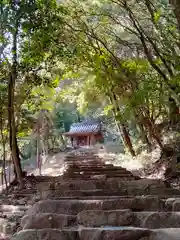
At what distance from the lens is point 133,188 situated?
4578mm

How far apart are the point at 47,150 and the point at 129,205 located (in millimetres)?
21052

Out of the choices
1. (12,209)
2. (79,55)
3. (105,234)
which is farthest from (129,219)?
(79,55)

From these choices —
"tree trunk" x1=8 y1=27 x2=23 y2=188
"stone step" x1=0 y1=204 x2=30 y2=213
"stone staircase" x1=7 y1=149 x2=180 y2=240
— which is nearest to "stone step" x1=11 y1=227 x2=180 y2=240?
"stone staircase" x1=7 y1=149 x2=180 y2=240

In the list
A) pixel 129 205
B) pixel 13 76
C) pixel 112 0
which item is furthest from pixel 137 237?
pixel 112 0

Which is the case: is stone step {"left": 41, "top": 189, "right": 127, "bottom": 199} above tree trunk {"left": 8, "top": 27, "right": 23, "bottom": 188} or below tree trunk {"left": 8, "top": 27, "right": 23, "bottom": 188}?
below

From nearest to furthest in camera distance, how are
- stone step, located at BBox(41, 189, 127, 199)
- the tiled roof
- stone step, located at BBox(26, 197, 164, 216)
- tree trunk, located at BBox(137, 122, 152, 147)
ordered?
1. stone step, located at BBox(26, 197, 164, 216)
2. stone step, located at BBox(41, 189, 127, 199)
3. tree trunk, located at BBox(137, 122, 152, 147)
4. the tiled roof

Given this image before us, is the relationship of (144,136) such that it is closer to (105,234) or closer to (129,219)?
(129,219)

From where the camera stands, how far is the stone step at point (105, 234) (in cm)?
206

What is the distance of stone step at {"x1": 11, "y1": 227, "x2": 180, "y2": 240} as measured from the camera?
2.06m

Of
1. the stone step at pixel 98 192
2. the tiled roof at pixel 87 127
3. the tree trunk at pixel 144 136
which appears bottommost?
the stone step at pixel 98 192

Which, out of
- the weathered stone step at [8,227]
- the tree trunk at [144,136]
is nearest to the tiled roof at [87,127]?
the tree trunk at [144,136]

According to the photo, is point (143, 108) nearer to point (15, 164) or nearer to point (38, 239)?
point (15, 164)

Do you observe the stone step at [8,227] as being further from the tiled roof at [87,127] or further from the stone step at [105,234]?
the tiled roof at [87,127]

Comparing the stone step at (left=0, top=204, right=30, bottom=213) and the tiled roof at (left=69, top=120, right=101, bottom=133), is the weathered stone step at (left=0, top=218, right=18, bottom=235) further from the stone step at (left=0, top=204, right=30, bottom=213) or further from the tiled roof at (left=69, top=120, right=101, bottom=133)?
the tiled roof at (left=69, top=120, right=101, bottom=133)
